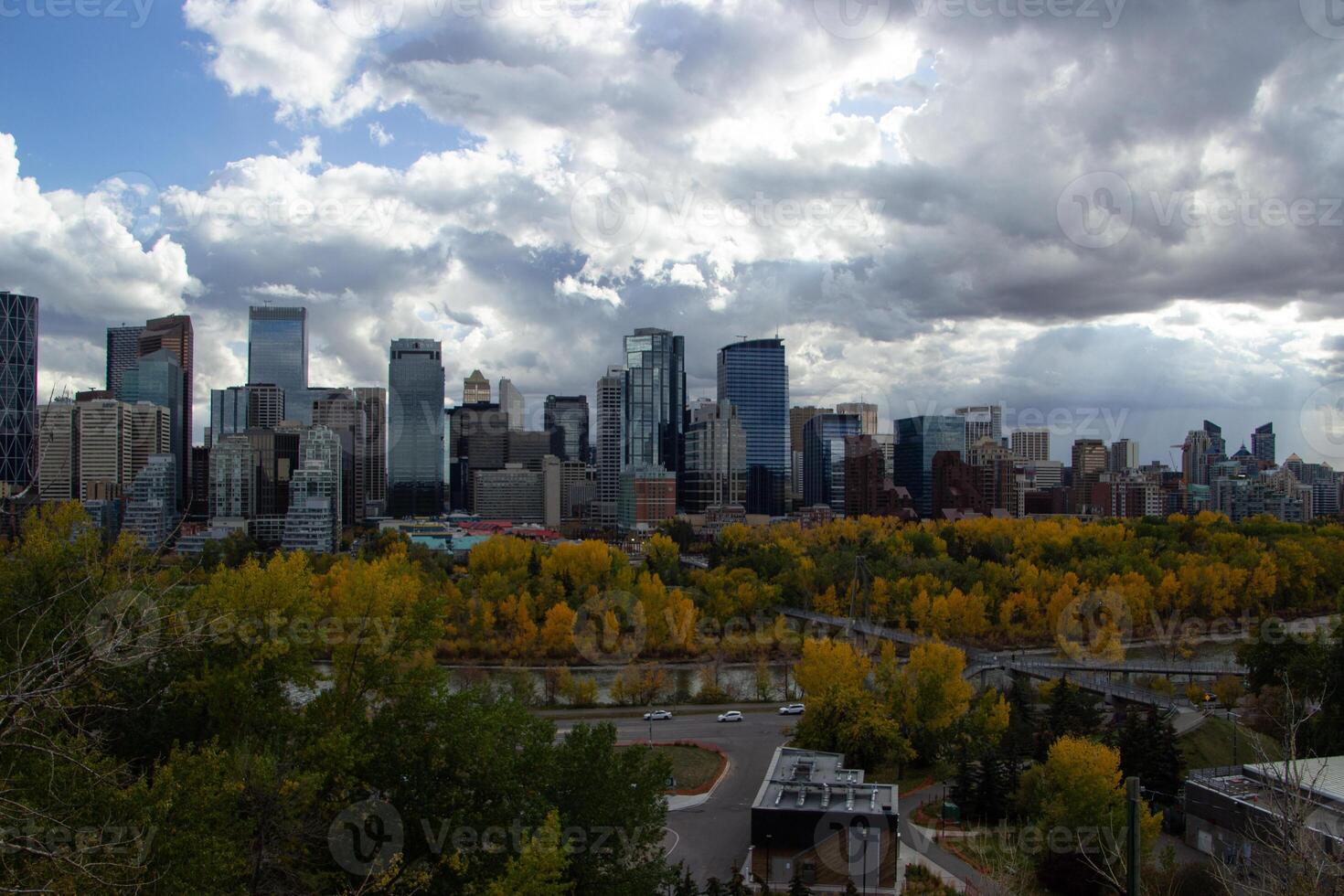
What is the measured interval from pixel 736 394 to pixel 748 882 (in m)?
58.0

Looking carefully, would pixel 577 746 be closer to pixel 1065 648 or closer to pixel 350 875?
pixel 350 875

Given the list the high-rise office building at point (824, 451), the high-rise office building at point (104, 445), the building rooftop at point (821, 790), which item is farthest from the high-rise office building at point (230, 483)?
the high-rise office building at point (824, 451)

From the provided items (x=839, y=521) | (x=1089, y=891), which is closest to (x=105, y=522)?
(x=839, y=521)

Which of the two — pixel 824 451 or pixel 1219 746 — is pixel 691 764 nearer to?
pixel 1219 746

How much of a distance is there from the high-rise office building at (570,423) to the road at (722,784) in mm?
65016

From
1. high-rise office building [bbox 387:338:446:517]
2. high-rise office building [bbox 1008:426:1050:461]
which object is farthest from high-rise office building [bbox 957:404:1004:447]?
high-rise office building [bbox 387:338:446:517]

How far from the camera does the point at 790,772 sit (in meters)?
9.87

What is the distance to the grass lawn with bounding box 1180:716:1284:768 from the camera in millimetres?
11703

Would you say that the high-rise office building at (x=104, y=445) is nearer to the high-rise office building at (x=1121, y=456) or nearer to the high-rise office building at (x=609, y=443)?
the high-rise office building at (x=609, y=443)

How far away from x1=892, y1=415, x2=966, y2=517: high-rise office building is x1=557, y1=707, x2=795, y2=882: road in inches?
1498

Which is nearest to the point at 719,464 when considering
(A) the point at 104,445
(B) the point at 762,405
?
(B) the point at 762,405

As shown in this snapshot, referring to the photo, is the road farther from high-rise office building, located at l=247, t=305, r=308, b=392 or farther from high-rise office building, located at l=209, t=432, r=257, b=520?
high-rise office building, located at l=247, t=305, r=308, b=392

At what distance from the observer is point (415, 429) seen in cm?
6322

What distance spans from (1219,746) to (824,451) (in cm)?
5321
